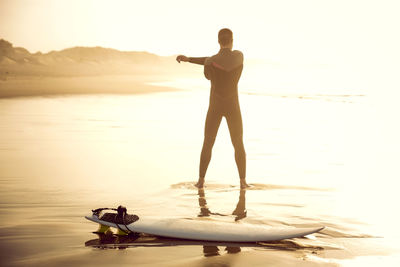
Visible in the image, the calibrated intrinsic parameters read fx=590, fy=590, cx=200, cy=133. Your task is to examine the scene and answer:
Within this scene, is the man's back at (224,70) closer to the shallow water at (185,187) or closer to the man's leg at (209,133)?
the man's leg at (209,133)

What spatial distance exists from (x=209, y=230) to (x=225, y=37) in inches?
154

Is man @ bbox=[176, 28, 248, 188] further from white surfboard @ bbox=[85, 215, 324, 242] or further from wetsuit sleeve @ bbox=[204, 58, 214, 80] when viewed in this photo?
white surfboard @ bbox=[85, 215, 324, 242]

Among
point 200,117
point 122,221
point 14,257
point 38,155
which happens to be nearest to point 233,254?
point 122,221

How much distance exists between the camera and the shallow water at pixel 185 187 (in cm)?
574

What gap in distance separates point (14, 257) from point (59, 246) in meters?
0.52

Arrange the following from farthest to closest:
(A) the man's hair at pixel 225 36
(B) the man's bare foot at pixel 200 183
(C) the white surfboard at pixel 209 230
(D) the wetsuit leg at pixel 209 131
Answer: (B) the man's bare foot at pixel 200 183 < (D) the wetsuit leg at pixel 209 131 < (A) the man's hair at pixel 225 36 < (C) the white surfboard at pixel 209 230

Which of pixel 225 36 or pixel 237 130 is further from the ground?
pixel 225 36

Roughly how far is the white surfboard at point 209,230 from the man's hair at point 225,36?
3619 millimetres

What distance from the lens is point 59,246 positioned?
230 inches

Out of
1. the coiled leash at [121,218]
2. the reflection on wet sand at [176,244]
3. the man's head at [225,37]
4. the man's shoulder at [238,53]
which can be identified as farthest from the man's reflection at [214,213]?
the man's head at [225,37]

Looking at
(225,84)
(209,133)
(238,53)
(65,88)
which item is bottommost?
(209,133)

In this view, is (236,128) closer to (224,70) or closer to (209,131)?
(209,131)

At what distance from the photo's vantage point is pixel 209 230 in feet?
20.2

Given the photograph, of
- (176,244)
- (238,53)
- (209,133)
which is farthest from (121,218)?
(238,53)
